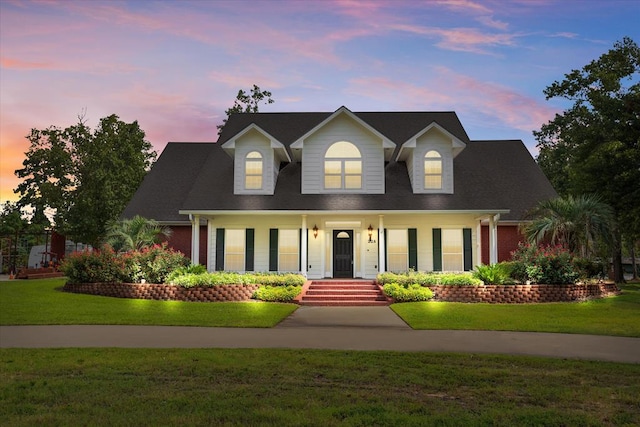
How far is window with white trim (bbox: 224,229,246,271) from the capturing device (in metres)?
23.6

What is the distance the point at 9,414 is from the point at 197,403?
6.32 feet

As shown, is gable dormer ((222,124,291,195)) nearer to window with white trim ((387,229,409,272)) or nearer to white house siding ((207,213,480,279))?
white house siding ((207,213,480,279))

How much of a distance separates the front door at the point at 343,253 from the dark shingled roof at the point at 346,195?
172 centimetres

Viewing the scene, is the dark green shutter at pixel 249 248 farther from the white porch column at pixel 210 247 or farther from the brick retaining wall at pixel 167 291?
the brick retaining wall at pixel 167 291

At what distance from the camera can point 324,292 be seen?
64.1 feet

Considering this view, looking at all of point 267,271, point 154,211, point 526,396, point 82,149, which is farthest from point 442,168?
point 82,149

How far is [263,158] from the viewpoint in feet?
77.0

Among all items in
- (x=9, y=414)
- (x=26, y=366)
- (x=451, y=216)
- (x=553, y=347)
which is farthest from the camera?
(x=451, y=216)

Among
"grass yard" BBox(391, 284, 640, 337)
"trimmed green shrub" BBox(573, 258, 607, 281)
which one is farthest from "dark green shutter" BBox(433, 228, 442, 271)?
"grass yard" BBox(391, 284, 640, 337)

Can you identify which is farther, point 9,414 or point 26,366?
point 26,366

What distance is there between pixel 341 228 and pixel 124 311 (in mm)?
10988

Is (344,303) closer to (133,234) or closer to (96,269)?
(96,269)

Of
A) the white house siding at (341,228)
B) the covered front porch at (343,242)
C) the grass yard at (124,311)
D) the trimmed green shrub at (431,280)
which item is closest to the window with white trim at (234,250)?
the covered front porch at (343,242)

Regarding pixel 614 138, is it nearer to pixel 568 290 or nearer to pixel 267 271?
pixel 568 290
